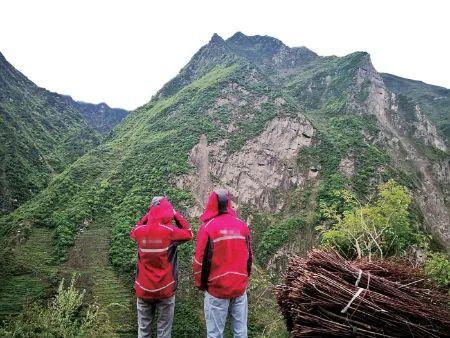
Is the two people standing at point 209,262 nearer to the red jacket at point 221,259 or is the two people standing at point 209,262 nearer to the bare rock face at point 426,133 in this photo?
the red jacket at point 221,259

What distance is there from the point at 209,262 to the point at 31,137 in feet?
162

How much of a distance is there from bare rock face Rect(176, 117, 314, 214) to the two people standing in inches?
1037

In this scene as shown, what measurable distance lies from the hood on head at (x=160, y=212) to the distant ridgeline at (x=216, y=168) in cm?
599

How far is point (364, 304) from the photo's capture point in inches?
175

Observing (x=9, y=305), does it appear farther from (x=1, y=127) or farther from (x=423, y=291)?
(x=1, y=127)

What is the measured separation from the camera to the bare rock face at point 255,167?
34.0m

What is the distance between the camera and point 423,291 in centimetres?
494

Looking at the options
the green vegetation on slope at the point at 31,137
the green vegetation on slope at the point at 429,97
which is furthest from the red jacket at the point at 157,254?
the green vegetation on slope at the point at 429,97

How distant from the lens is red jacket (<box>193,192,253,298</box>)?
458cm

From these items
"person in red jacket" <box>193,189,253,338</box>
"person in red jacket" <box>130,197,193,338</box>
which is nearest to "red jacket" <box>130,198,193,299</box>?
"person in red jacket" <box>130,197,193,338</box>

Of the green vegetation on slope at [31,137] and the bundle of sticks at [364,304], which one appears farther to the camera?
the green vegetation on slope at [31,137]

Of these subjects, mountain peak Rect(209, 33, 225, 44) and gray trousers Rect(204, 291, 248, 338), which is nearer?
gray trousers Rect(204, 291, 248, 338)

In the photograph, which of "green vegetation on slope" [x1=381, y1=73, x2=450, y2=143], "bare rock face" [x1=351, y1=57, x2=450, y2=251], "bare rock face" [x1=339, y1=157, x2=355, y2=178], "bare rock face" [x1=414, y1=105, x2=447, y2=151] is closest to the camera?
"bare rock face" [x1=339, y1=157, x2=355, y2=178]

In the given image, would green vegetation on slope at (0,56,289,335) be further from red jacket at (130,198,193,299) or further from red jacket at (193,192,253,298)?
red jacket at (193,192,253,298)
